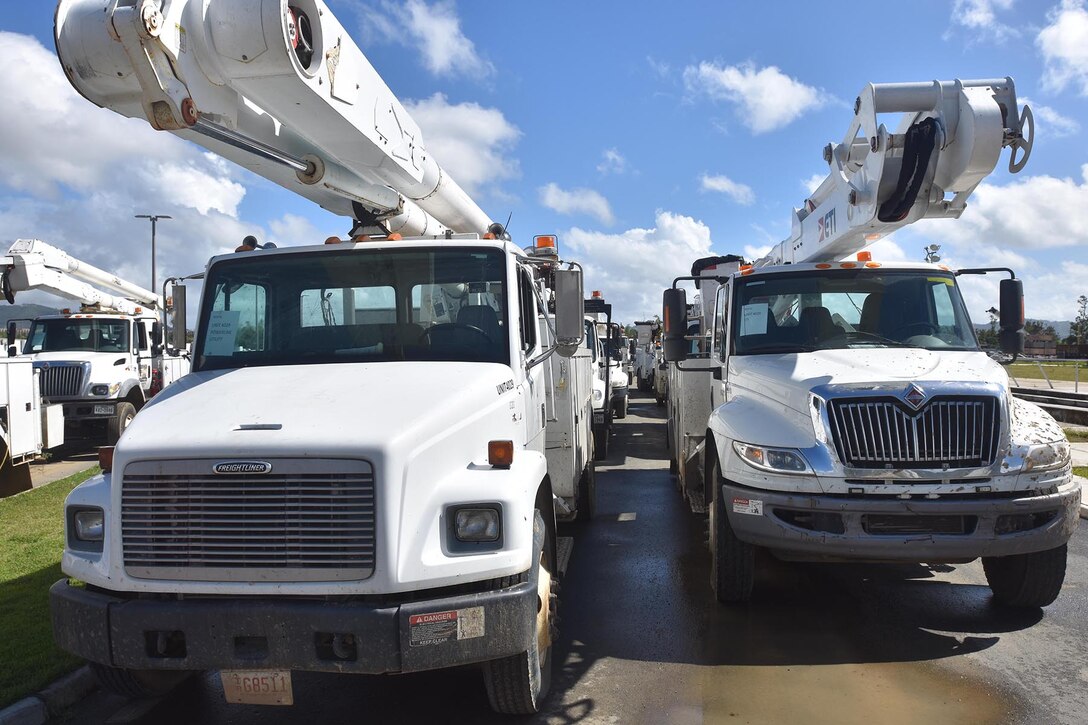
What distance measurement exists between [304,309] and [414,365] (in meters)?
0.86

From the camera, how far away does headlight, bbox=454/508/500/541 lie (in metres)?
3.29

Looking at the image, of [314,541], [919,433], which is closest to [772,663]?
[919,433]

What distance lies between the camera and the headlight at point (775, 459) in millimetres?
4660

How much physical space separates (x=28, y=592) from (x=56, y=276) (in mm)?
10892

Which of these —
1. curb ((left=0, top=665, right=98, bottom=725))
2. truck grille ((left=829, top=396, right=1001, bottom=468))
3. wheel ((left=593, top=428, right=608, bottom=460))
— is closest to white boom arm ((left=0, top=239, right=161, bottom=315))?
wheel ((left=593, top=428, right=608, bottom=460))

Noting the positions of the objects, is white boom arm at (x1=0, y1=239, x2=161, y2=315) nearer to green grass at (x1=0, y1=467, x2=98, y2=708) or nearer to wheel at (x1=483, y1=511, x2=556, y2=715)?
green grass at (x1=0, y1=467, x2=98, y2=708)

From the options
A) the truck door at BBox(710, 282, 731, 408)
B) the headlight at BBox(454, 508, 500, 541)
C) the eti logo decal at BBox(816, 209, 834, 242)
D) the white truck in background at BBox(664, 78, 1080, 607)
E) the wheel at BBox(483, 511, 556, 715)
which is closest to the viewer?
Result: the headlight at BBox(454, 508, 500, 541)

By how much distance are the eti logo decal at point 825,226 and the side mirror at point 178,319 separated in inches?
220

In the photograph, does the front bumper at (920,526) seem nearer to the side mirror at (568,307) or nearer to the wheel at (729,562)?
the wheel at (729,562)

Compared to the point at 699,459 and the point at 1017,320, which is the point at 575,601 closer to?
the point at 699,459

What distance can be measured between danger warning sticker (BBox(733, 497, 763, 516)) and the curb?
12.7 feet

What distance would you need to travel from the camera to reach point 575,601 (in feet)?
18.5

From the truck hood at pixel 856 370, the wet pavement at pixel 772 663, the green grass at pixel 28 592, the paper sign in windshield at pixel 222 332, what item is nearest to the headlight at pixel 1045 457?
the truck hood at pixel 856 370

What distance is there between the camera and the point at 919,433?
180 inches
